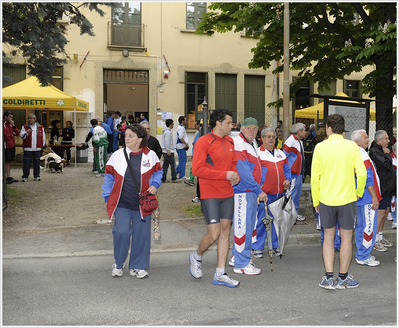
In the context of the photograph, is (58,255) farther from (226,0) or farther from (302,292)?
(226,0)

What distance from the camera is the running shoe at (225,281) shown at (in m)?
5.38

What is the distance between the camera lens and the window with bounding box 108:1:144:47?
67.3ft

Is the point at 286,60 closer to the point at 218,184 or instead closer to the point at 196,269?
the point at 218,184

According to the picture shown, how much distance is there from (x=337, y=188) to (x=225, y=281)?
1.64 m

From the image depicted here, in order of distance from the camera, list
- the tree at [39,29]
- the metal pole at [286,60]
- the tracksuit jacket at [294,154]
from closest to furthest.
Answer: the tracksuit jacket at [294,154] < the tree at [39,29] < the metal pole at [286,60]

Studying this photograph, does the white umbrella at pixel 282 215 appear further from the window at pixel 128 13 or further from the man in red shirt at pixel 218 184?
the window at pixel 128 13

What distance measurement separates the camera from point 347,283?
5.39 m

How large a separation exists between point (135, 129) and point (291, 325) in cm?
287

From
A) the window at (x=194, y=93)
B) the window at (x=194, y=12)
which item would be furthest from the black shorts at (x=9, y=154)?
the window at (x=194, y=12)

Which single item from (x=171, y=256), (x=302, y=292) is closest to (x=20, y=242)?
(x=171, y=256)

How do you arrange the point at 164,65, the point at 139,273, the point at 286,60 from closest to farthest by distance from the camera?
the point at 139,273 < the point at 286,60 < the point at 164,65

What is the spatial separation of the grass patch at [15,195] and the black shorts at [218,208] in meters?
6.22

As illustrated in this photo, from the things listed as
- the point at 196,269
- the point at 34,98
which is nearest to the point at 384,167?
the point at 196,269

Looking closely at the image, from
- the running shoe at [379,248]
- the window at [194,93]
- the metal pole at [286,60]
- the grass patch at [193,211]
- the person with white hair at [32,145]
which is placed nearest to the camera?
the running shoe at [379,248]
